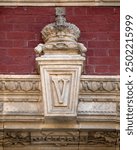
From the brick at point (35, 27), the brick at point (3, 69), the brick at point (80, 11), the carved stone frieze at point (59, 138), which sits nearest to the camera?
the carved stone frieze at point (59, 138)

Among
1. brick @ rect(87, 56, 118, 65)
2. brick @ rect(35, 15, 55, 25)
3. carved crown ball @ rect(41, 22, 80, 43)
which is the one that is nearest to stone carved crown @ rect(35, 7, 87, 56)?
carved crown ball @ rect(41, 22, 80, 43)

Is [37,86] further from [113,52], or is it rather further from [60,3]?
[60,3]

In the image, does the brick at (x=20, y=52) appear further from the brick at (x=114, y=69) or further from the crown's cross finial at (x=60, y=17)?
the brick at (x=114, y=69)

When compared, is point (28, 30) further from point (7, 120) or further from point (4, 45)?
point (7, 120)

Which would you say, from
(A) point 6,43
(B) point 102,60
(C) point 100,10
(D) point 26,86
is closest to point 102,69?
(B) point 102,60

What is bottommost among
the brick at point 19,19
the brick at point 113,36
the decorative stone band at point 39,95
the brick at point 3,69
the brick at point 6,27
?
the decorative stone band at point 39,95

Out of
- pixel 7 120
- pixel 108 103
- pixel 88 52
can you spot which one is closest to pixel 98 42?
pixel 88 52

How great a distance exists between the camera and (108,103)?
7336 millimetres

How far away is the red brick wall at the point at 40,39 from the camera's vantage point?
24.9 ft

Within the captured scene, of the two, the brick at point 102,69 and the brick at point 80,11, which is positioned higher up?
the brick at point 80,11

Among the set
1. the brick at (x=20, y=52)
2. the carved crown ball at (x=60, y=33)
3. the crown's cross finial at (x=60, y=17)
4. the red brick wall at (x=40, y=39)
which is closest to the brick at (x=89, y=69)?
the red brick wall at (x=40, y=39)

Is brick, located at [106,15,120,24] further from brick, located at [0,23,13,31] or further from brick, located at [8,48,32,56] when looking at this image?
brick, located at [0,23,13,31]

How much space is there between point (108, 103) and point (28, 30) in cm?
114

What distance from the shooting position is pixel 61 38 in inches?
295
